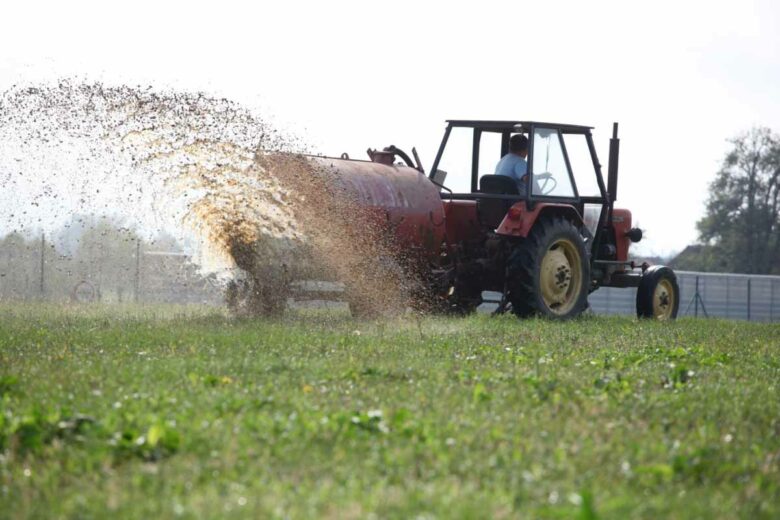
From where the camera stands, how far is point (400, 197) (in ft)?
46.3

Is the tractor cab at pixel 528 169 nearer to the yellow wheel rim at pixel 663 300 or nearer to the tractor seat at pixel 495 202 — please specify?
the tractor seat at pixel 495 202

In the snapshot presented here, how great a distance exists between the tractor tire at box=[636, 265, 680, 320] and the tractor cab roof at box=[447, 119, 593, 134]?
8.88ft

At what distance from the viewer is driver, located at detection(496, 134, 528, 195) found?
1542 cm

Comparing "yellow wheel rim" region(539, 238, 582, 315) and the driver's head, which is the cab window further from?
"yellow wheel rim" region(539, 238, 582, 315)

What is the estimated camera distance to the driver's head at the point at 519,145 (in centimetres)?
1545

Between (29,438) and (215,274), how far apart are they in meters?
7.70

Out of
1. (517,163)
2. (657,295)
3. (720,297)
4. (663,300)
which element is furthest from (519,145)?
(720,297)

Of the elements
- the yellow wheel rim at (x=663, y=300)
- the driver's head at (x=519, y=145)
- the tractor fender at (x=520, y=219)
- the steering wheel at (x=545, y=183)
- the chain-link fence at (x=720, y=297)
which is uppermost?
the driver's head at (x=519, y=145)

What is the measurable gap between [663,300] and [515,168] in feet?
13.4

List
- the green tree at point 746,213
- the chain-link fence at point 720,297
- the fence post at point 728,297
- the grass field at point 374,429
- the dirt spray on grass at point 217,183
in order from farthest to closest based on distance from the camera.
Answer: the green tree at point 746,213, the fence post at point 728,297, the chain-link fence at point 720,297, the dirt spray on grass at point 217,183, the grass field at point 374,429

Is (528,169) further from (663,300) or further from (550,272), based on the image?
(663,300)

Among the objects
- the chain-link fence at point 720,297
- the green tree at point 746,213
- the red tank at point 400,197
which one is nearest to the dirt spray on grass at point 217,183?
the red tank at point 400,197

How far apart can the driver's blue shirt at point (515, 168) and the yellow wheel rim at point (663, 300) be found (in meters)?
3.68

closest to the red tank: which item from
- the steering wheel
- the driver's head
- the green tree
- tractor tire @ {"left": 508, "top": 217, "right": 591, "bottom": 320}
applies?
tractor tire @ {"left": 508, "top": 217, "right": 591, "bottom": 320}
